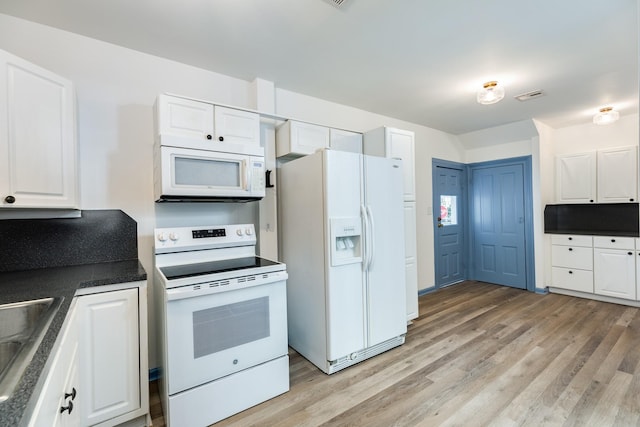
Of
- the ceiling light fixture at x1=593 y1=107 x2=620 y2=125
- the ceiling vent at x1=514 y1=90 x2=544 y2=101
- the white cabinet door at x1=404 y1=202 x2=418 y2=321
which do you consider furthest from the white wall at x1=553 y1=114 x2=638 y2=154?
the white cabinet door at x1=404 y1=202 x2=418 y2=321

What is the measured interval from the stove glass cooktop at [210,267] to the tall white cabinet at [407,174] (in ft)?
5.71

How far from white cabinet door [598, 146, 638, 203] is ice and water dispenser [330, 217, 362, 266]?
12.6ft

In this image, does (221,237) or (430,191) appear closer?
(221,237)

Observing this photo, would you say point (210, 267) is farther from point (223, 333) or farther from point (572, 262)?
point (572, 262)

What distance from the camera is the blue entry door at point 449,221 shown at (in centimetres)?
462

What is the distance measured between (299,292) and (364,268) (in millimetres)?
614

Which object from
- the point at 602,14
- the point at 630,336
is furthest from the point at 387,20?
the point at 630,336

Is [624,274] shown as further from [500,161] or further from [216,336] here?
[216,336]

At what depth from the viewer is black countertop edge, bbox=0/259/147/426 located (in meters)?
0.62

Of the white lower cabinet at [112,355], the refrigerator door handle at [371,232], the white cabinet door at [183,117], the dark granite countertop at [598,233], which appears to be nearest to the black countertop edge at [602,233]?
the dark granite countertop at [598,233]

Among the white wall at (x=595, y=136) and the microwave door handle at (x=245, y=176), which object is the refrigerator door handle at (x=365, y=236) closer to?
the microwave door handle at (x=245, y=176)

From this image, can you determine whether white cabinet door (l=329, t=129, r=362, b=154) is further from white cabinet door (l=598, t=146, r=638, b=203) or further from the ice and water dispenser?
white cabinet door (l=598, t=146, r=638, b=203)

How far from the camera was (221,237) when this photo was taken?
230cm

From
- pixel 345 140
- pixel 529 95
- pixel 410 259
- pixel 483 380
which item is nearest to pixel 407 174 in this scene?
pixel 345 140
